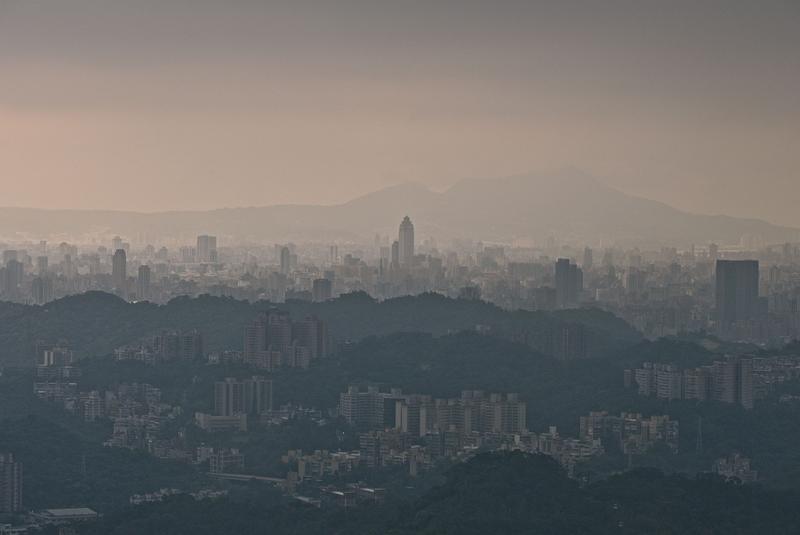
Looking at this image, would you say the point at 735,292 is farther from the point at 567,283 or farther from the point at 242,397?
the point at 242,397

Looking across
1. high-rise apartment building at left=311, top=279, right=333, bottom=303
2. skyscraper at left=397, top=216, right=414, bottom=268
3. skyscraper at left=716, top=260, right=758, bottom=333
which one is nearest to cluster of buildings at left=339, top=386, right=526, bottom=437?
skyscraper at left=716, top=260, right=758, bottom=333

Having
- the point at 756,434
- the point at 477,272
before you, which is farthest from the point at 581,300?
the point at 756,434

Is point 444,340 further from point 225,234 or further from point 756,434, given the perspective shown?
point 225,234

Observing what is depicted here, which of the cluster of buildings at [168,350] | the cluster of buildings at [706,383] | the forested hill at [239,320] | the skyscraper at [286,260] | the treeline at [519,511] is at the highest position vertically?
the skyscraper at [286,260]

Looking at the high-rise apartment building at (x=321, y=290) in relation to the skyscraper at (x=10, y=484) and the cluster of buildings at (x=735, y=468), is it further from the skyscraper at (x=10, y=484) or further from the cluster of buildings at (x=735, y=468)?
the skyscraper at (x=10, y=484)

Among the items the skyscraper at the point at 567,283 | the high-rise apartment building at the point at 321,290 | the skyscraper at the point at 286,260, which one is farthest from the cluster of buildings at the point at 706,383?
the skyscraper at the point at 286,260
